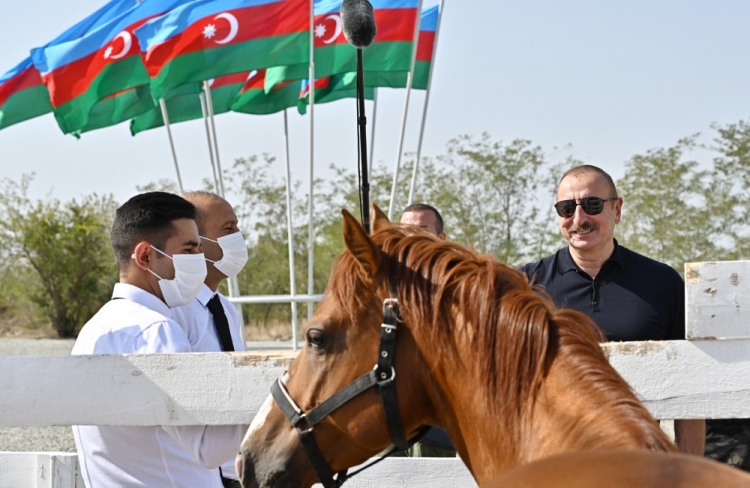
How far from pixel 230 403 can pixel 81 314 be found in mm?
24628

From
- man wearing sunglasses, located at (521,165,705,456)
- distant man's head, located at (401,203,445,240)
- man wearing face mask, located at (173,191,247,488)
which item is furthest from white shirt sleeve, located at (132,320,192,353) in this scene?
distant man's head, located at (401,203,445,240)

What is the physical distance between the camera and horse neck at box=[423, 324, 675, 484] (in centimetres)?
160

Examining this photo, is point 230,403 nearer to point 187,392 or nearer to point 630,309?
point 187,392

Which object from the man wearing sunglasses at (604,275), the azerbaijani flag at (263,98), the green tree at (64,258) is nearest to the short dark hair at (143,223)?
the man wearing sunglasses at (604,275)

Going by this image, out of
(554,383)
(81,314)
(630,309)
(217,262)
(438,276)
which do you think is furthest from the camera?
(81,314)

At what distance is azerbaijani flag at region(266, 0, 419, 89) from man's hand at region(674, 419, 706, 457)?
920 cm

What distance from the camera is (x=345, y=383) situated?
6.68 feet

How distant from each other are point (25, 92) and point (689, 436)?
11137mm

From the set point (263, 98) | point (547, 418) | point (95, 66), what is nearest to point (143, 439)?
point (547, 418)

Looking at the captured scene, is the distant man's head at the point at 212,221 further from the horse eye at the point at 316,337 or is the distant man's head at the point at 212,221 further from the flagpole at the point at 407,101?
the flagpole at the point at 407,101

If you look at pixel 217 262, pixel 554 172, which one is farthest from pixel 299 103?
pixel 217 262

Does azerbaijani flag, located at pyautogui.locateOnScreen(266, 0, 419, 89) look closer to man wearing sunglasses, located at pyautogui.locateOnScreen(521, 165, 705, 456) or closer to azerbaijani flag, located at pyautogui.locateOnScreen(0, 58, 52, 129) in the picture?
azerbaijani flag, located at pyautogui.locateOnScreen(0, 58, 52, 129)

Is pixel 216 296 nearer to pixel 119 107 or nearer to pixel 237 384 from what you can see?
pixel 237 384

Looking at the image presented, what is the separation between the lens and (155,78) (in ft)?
34.6
